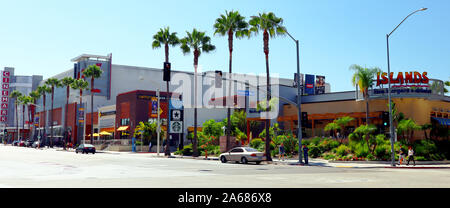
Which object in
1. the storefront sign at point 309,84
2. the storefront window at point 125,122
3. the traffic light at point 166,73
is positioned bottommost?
the storefront window at point 125,122

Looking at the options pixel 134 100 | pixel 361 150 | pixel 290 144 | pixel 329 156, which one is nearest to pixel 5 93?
pixel 134 100

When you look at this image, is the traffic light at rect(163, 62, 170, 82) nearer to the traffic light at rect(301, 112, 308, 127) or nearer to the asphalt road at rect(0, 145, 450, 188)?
the asphalt road at rect(0, 145, 450, 188)

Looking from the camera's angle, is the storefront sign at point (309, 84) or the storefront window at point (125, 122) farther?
the storefront sign at point (309, 84)

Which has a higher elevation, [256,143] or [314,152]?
[256,143]

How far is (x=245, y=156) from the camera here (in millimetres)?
33406

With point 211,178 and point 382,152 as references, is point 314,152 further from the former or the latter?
point 211,178

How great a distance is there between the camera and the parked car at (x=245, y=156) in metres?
32.8

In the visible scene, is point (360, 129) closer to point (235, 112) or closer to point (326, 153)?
point (326, 153)

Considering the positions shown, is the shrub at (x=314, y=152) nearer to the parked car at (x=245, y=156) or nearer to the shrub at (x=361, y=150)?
the shrub at (x=361, y=150)

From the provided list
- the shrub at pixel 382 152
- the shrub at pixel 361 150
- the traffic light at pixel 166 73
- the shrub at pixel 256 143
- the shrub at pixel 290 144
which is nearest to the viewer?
the traffic light at pixel 166 73

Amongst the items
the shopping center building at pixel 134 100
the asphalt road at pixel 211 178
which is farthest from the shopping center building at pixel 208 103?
the asphalt road at pixel 211 178
